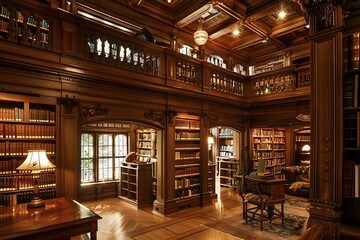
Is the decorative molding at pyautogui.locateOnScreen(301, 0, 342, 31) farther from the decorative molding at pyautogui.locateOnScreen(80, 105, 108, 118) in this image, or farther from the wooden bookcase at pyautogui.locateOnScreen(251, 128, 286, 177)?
the wooden bookcase at pyautogui.locateOnScreen(251, 128, 286, 177)

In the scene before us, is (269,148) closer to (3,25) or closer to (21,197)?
(21,197)

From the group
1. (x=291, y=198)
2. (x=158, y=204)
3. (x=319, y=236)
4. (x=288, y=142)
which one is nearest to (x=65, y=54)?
(x=158, y=204)

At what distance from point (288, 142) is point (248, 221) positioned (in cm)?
589

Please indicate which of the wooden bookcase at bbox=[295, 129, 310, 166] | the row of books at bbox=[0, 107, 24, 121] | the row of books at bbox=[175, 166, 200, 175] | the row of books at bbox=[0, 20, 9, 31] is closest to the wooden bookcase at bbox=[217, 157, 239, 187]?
the row of books at bbox=[175, 166, 200, 175]

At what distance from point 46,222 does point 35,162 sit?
876 millimetres

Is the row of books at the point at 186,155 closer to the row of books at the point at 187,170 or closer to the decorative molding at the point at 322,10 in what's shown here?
the row of books at the point at 187,170

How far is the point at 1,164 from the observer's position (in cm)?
355

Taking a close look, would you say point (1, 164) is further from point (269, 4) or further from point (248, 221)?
point (269, 4)

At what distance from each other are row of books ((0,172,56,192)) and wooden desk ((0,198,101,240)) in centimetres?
56

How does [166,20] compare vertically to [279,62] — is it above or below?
above

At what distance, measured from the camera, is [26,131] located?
377cm

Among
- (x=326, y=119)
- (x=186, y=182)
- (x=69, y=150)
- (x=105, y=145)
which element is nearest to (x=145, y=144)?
(x=105, y=145)

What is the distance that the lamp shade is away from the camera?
9.99 feet

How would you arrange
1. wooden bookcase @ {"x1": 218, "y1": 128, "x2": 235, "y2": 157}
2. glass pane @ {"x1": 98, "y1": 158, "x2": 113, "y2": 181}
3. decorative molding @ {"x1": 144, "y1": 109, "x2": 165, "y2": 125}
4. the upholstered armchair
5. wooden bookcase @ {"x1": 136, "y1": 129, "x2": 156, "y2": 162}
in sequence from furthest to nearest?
1. wooden bookcase @ {"x1": 218, "y1": 128, "x2": 235, "y2": 157}
2. the upholstered armchair
3. glass pane @ {"x1": 98, "y1": 158, "x2": 113, "y2": 181}
4. wooden bookcase @ {"x1": 136, "y1": 129, "x2": 156, "y2": 162}
5. decorative molding @ {"x1": 144, "y1": 109, "x2": 165, "y2": 125}
